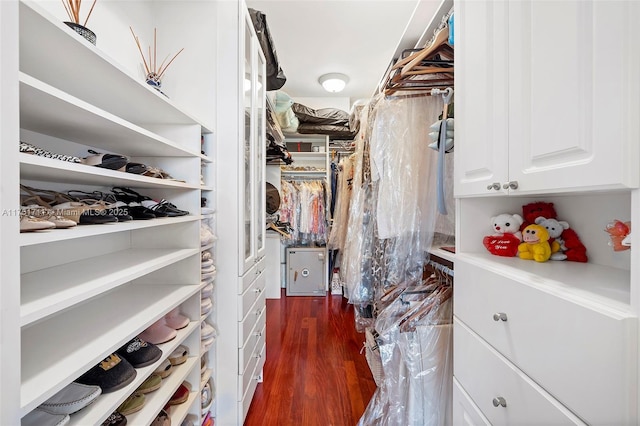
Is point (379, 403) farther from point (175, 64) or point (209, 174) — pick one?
point (175, 64)

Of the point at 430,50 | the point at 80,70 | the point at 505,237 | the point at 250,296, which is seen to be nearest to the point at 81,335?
the point at 80,70

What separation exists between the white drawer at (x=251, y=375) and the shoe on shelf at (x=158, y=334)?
0.51 metres

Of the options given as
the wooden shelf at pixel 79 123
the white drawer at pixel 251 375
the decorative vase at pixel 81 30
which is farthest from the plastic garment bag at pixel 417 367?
the decorative vase at pixel 81 30

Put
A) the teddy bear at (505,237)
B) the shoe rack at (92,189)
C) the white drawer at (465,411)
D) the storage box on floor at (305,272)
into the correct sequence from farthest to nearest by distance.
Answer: the storage box on floor at (305,272), the teddy bear at (505,237), the white drawer at (465,411), the shoe rack at (92,189)

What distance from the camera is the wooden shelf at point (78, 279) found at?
48 centimetres

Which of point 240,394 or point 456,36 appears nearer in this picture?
point 456,36

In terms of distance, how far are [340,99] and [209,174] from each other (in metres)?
2.56

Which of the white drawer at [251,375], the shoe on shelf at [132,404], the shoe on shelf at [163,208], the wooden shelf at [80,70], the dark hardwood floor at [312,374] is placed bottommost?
the dark hardwood floor at [312,374]

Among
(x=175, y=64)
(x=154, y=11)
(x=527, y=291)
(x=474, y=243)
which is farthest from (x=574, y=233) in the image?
(x=154, y=11)

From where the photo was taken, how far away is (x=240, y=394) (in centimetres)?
121

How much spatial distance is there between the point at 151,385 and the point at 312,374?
3.71ft

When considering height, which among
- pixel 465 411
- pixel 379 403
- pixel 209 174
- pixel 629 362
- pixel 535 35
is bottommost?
pixel 379 403

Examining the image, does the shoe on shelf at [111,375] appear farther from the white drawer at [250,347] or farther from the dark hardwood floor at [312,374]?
the dark hardwood floor at [312,374]

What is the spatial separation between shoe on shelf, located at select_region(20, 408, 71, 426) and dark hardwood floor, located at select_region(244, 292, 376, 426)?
1.04 meters
